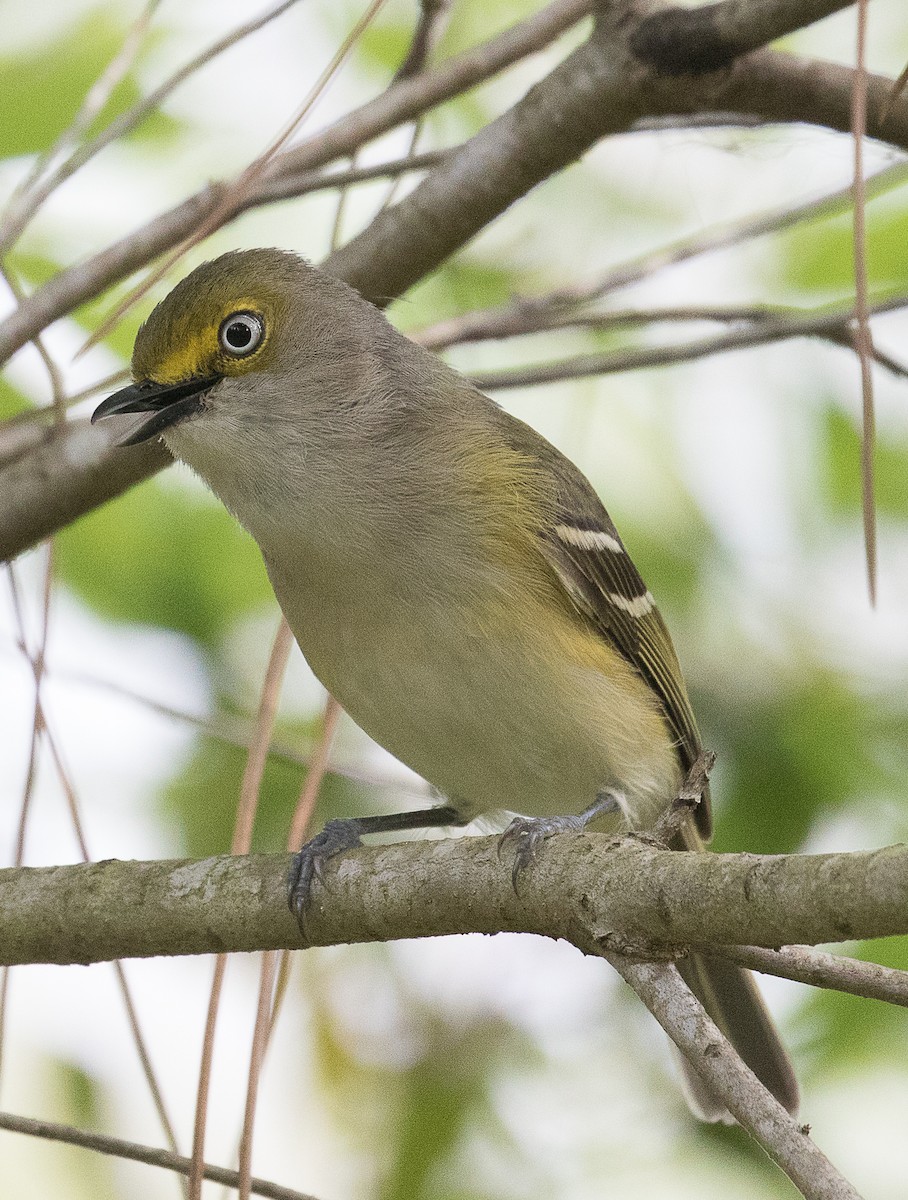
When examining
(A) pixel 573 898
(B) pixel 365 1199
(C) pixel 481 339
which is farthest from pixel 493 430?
(B) pixel 365 1199

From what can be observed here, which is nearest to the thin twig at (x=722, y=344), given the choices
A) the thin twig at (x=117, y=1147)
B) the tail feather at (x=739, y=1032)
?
the tail feather at (x=739, y=1032)

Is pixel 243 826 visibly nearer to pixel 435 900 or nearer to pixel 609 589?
pixel 435 900

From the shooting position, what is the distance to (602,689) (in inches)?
155

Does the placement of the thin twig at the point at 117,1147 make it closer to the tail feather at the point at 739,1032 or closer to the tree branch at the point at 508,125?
the tree branch at the point at 508,125

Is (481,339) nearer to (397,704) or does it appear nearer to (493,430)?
(493,430)

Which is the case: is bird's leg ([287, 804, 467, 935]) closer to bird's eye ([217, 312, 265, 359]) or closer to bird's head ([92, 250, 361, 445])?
bird's head ([92, 250, 361, 445])

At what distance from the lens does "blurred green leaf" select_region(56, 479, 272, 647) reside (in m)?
4.79

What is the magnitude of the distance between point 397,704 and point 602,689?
1.97 feet

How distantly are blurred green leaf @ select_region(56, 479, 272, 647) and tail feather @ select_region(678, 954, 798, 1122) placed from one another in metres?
1.90

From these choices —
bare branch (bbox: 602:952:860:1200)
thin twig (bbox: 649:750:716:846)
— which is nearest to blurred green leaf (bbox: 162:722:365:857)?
thin twig (bbox: 649:750:716:846)

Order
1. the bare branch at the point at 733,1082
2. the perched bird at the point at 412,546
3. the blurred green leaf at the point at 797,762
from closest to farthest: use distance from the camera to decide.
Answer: the bare branch at the point at 733,1082
the perched bird at the point at 412,546
the blurred green leaf at the point at 797,762

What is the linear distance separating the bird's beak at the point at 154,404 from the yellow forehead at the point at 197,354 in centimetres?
2

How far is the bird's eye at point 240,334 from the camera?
3787mm

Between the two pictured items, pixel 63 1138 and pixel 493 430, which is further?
pixel 493 430
